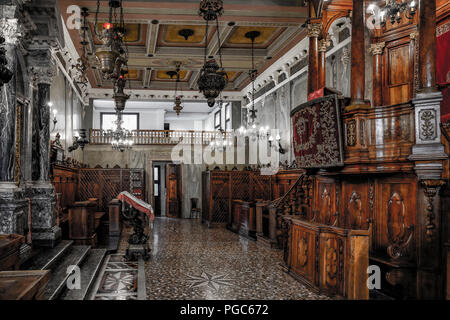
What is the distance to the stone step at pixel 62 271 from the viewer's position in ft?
13.9

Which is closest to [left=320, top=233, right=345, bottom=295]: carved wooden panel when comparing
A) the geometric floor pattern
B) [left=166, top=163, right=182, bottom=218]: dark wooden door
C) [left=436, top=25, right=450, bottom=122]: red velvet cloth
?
the geometric floor pattern

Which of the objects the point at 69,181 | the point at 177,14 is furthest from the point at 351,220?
the point at 69,181

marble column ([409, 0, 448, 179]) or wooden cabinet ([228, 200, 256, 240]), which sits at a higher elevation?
marble column ([409, 0, 448, 179])

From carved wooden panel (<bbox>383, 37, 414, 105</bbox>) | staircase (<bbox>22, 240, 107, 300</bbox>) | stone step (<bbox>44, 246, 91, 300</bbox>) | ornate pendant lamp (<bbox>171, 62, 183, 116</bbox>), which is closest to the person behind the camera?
stone step (<bbox>44, 246, 91, 300</bbox>)

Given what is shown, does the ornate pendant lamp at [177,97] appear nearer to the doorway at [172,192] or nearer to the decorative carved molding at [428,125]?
the doorway at [172,192]

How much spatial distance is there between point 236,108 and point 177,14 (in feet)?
27.9

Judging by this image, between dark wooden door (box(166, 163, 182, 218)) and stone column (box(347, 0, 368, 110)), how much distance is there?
500 inches

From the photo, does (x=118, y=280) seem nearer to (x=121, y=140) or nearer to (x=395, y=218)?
(x=395, y=218)

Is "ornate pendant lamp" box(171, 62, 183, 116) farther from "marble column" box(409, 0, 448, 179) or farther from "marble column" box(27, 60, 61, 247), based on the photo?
"marble column" box(409, 0, 448, 179)

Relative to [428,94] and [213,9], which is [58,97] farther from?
[428,94]

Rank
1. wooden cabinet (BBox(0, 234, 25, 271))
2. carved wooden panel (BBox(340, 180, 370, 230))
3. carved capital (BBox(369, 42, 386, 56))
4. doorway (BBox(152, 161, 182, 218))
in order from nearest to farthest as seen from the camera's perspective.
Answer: wooden cabinet (BBox(0, 234, 25, 271))
carved wooden panel (BBox(340, 180, 370, 230))
carved capital (BBox(369, 42, 386, 56))
doorway (BBox(152, 161, 182, 218))

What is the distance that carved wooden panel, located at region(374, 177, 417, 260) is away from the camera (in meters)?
5.03

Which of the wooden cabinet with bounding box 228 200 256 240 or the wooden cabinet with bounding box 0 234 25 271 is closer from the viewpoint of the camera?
the wooden cabinet with bounding box 0 234 25 271

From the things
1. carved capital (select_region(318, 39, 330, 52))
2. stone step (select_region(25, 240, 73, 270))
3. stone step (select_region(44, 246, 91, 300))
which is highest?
carved capital (select_region(318, 39, 330, 52))
